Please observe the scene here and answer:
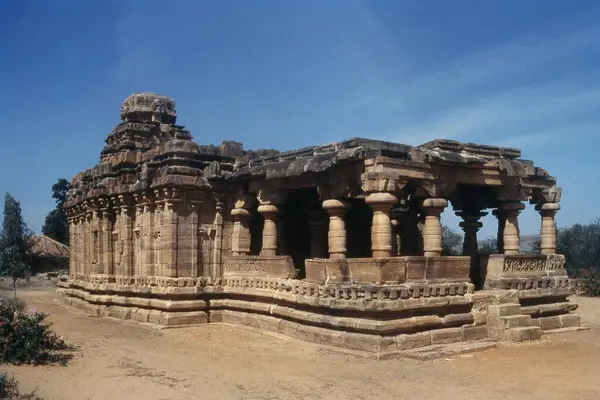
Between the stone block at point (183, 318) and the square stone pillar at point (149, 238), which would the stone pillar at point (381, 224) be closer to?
the stone block at point (183, 318)

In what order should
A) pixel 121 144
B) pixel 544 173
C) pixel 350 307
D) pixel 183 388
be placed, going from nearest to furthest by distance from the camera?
pixel 183 388, pixel 350 307, pixel 544 173, pixel 121 144

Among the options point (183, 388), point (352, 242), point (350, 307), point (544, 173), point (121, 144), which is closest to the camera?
point (183, 388)

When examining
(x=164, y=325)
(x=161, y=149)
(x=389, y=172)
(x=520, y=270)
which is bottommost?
(x=164, y=325)

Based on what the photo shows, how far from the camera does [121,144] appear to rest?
709 inches

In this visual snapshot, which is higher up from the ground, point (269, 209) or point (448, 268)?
point (269, 209)

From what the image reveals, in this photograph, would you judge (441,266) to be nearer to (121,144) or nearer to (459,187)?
(459,187)

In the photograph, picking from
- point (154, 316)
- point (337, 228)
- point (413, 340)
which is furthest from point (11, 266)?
point (413, 340)

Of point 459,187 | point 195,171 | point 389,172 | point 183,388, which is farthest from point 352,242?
point 183,388

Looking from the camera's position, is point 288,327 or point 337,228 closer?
point 337,228

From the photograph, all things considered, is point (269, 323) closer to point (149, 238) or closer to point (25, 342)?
point (149, 238)

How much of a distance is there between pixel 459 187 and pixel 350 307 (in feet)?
18.5

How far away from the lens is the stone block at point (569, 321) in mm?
12481

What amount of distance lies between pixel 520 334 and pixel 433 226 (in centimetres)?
243

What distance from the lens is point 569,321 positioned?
1258cm
